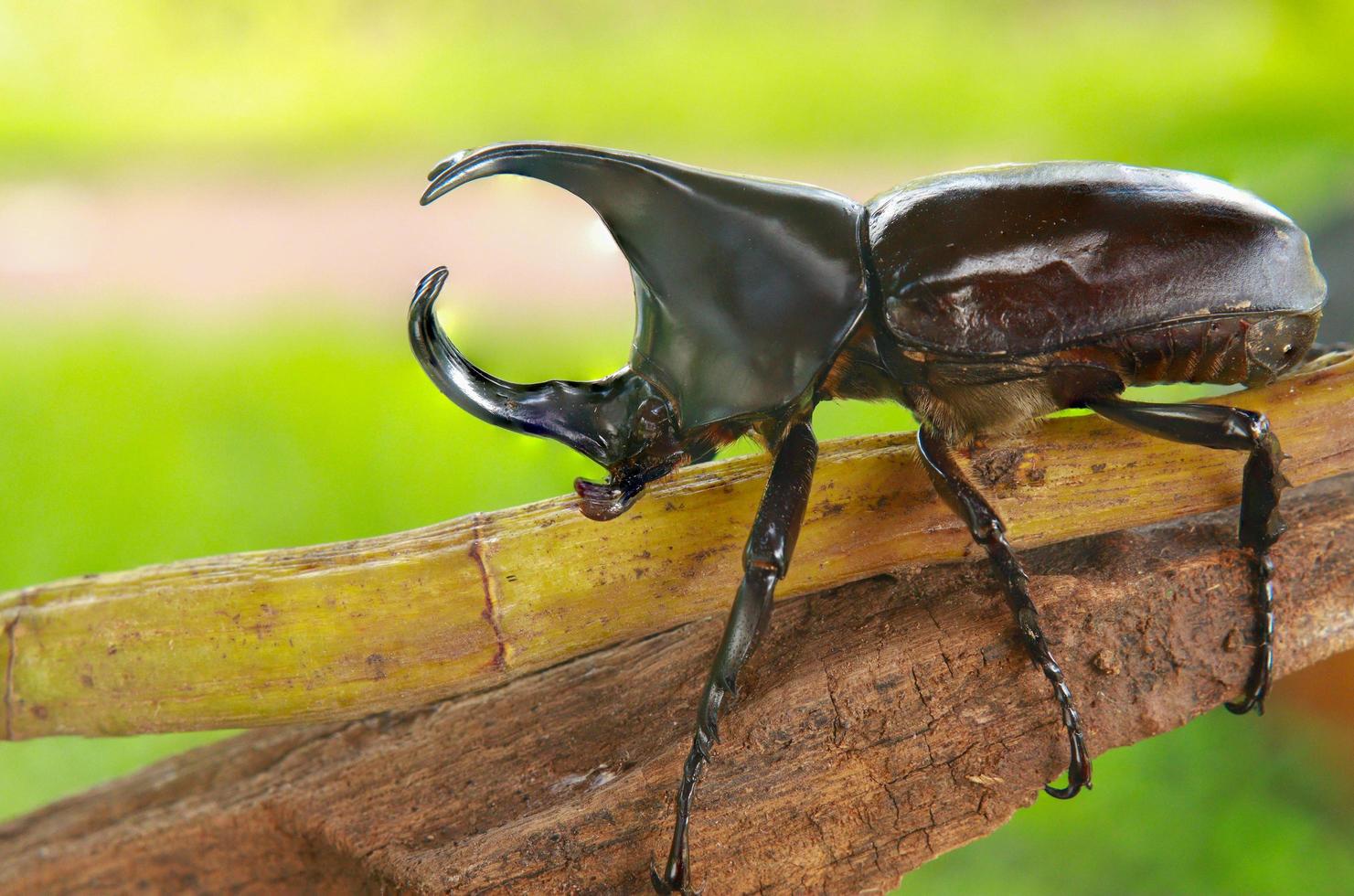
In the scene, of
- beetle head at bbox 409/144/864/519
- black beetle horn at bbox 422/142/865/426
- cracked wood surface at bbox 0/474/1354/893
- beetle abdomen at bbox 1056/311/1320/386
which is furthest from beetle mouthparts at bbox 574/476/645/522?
beetle abdomen at bbox 1056/311/1320/386

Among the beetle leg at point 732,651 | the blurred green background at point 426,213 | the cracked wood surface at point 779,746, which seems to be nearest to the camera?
A: the beetle leg at point 732,651

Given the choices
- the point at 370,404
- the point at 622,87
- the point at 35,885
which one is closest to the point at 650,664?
the point at 35,885

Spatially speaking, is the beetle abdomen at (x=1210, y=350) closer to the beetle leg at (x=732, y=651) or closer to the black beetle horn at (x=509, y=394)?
the beetle leg at (x=732, y=651)

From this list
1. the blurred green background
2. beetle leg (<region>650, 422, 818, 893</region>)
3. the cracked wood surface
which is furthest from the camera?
the blurred green background

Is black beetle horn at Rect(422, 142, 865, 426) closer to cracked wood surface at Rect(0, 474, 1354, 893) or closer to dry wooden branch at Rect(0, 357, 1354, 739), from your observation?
dry wooden branch at Rect(0, 357, 1354, 739)

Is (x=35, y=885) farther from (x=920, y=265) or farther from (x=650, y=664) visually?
(x=920, y=265)

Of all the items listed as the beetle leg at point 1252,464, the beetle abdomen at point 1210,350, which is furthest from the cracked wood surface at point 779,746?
the beetle abdomen at point 1210,350

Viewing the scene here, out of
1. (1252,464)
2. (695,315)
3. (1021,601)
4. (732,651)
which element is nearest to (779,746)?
(732,651)
